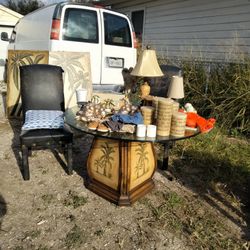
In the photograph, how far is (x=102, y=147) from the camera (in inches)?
113

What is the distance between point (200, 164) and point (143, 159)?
1.41 meters

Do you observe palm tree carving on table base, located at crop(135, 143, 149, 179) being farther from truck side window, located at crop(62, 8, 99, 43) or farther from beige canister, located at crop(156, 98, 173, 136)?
truck side window, located at crop(62, 8, 99, 43)

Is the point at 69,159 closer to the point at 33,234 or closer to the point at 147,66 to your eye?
the point at 33,234

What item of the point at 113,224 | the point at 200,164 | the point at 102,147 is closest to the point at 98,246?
the point at 113,224

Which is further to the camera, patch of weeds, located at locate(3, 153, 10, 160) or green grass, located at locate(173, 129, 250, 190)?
patch of weeds, located at locate(3, 153, 10, 160)

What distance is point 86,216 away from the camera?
8.77 ft

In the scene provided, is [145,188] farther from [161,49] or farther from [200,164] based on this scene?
[161,49]

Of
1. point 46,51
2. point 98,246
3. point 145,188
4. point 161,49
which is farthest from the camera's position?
point 161,49

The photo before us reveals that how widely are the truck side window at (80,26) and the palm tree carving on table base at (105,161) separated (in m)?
2.91

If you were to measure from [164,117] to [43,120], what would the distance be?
1669mm

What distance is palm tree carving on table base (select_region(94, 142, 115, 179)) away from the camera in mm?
2819

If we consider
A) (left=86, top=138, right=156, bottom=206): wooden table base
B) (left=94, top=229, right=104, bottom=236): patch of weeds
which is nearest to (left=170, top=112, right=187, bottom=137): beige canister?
(left=86, top=138, right=156, bottom=206): wooden table base

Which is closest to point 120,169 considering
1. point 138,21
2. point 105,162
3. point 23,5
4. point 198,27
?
point 105,162

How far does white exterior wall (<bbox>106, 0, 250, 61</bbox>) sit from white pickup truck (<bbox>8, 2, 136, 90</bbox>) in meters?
2.18
